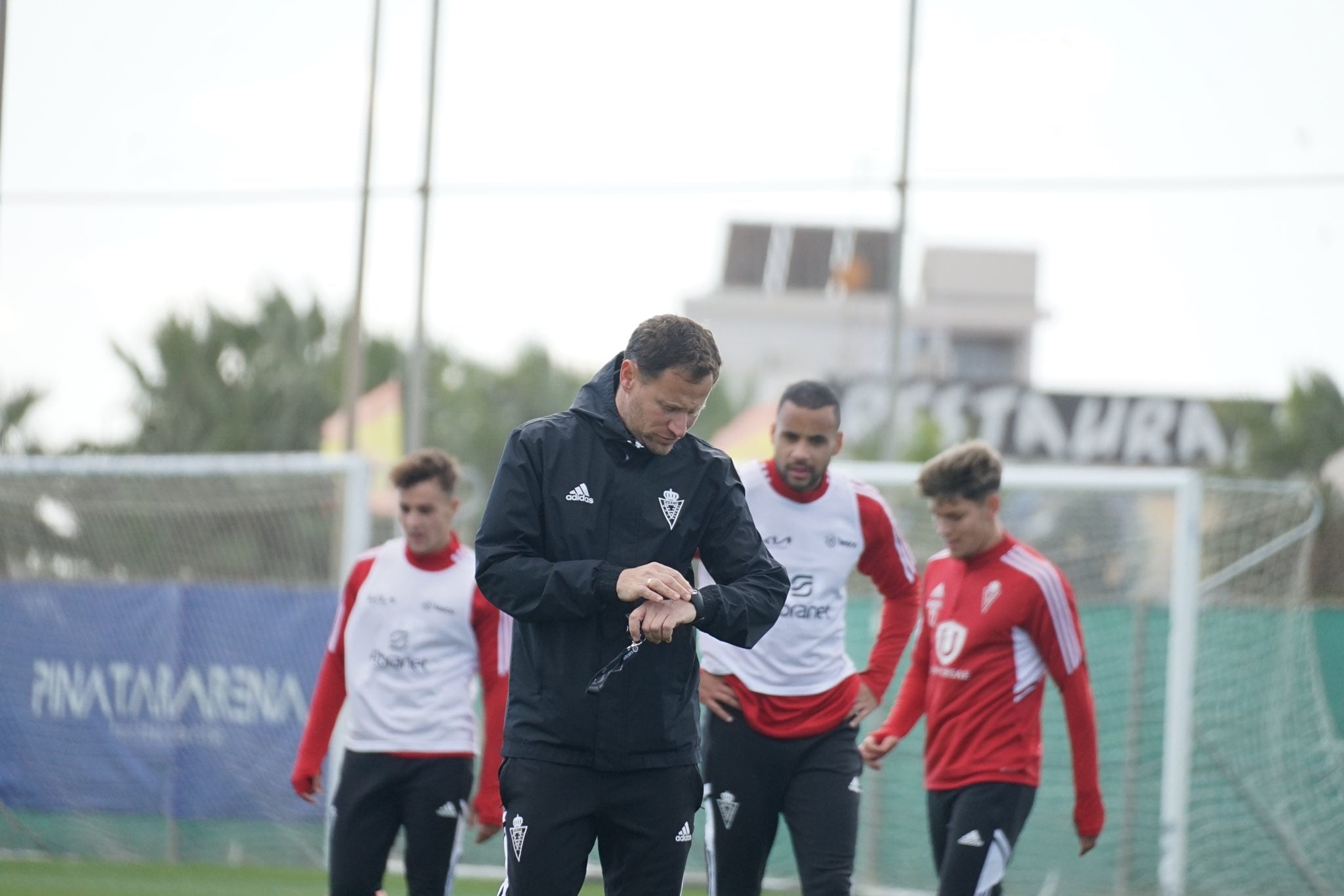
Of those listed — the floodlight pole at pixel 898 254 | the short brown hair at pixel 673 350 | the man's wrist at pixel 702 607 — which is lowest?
the man's wrist at pixel 702 607

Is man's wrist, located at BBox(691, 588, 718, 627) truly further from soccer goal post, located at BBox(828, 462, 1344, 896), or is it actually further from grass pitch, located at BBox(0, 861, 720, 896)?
grass pitch, located at BBox(0, 861, 720, 896)

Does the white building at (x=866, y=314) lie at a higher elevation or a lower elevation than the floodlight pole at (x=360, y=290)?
higher

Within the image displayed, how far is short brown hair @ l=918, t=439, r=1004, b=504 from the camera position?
5.44m

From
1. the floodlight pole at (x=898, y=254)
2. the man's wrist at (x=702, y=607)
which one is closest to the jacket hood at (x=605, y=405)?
the man's wrist at (x=702, y=607)

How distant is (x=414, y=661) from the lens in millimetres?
5832

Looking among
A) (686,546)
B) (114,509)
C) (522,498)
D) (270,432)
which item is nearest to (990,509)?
(686,546)

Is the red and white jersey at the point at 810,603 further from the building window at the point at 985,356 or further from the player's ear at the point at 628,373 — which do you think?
the building window at the point at 985,356

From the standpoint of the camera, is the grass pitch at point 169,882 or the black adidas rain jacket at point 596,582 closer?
the black adidas rain jacket at point 596,582

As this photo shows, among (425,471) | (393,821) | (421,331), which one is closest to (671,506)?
(425,471)

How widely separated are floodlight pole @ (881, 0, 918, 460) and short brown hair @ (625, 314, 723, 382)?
23.8ft

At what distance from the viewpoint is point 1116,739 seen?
32.4 ft

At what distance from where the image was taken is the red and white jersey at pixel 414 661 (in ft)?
18.7

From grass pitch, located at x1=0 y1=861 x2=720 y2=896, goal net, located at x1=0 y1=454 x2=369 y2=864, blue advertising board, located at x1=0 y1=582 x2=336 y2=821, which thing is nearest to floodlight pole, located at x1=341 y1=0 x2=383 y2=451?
goal net, located at x1=0 y1=454 x2=369 y2=864

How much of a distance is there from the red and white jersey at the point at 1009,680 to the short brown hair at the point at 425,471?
74.1 inches
